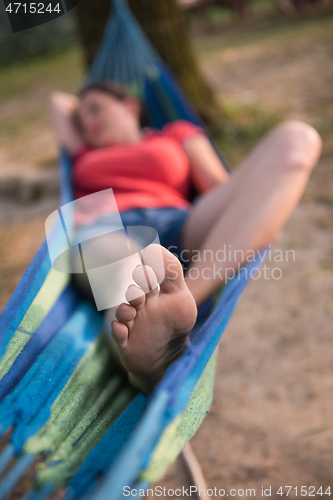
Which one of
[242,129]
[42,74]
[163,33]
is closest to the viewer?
[163,33]

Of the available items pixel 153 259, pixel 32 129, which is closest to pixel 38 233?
pixel 153 259

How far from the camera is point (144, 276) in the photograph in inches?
24.9

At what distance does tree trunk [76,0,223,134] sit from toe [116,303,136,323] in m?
2.26

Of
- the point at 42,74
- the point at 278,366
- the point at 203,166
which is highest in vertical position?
the point at 203,166

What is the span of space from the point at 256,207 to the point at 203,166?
0.47m

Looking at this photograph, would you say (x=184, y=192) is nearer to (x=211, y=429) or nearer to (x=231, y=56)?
(x=211, y=429)

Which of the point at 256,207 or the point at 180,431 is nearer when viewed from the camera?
the point at 180,431

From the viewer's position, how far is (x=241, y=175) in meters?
1.13

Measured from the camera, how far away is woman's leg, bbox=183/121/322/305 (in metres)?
0.95

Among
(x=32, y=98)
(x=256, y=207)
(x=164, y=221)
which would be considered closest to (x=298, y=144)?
(x=256, y=207)

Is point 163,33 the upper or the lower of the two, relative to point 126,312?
lower

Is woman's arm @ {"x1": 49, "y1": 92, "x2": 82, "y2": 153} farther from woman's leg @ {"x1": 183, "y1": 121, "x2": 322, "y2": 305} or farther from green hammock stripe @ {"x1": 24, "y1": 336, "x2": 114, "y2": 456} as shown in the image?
green hammock stripe @ {"x1": 24, "y1": 336, "x2": 114, "y2": 456}

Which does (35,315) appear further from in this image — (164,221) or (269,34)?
(269,34)

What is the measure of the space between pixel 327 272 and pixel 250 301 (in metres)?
0.31
